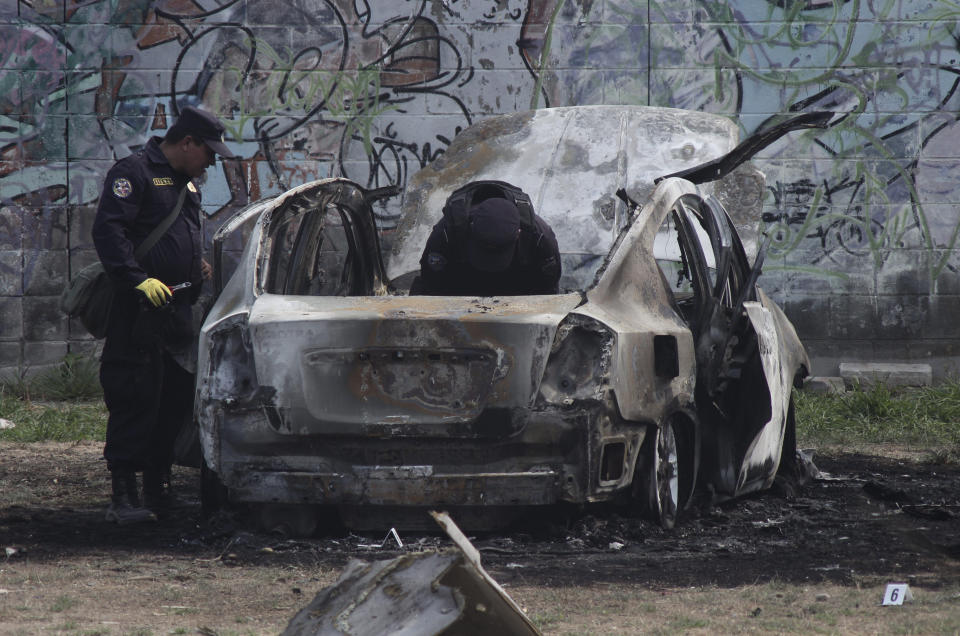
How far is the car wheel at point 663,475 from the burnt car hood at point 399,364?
2.04 ft

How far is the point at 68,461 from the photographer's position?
701cm

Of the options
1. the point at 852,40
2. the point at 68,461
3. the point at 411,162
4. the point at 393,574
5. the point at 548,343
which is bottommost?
the point at 68,461

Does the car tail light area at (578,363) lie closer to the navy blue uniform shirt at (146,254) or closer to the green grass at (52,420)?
the navy blue uniform shirt at (146,254)

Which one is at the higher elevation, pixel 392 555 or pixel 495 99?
pixel 495 99

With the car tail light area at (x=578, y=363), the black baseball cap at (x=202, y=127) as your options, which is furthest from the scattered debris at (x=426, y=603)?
the black baseball cap at (x=202, y=127)

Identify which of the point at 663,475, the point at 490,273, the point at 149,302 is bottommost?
the point at 663,475

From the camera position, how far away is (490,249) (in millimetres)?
5207

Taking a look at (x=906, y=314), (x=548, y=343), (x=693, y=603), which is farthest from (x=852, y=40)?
(x=693, y=603)

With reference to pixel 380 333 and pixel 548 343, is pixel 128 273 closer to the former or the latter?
pixel 380 333

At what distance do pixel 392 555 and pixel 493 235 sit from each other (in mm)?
1446

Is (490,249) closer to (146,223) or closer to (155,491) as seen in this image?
(146,223)

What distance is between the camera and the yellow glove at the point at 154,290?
5.18 m

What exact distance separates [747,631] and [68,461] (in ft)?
15.3

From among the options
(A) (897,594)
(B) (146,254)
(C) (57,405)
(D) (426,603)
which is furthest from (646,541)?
(C) (57,405)
